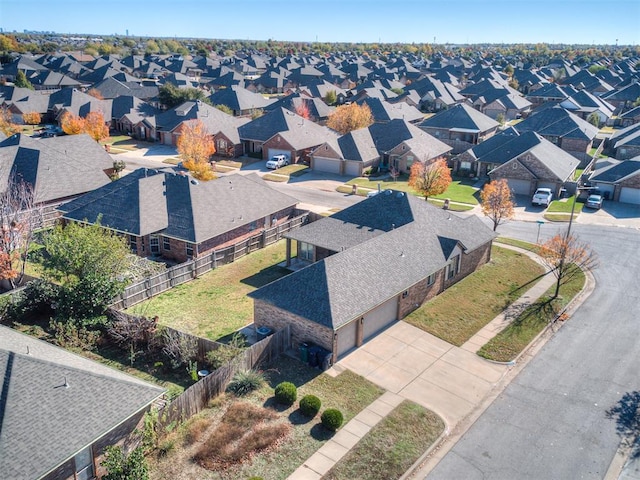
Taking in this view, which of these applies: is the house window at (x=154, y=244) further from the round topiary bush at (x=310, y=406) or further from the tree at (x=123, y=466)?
the tree at (x=123, y=466)

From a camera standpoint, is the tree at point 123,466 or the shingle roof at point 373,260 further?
the shingle roof at point 373,260

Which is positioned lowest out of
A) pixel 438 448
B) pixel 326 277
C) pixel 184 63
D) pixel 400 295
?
pixel 438 448

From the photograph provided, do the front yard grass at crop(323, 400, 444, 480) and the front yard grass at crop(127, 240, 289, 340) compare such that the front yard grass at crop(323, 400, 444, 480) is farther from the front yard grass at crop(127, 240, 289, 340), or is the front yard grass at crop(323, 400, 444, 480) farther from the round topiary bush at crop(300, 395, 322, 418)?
the front yard grass at crop(127, 240, 289, 340)

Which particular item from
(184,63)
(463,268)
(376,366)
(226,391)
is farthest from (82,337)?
(184,63)

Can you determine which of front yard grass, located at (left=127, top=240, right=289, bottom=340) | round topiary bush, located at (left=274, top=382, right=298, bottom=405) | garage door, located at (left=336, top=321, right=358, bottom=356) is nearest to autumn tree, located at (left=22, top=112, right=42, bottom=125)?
front yard grass, located at (left=127, top=240, right=289, bottom=340)

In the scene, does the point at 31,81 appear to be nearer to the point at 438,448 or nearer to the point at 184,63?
the point at 184,63

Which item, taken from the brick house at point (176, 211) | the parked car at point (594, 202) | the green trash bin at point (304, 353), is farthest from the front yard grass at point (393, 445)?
the parked car at point (594, 202)

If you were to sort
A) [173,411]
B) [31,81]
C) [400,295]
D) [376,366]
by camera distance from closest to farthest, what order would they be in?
[173,411] < [376,366] < [400,295] < [31,81]
